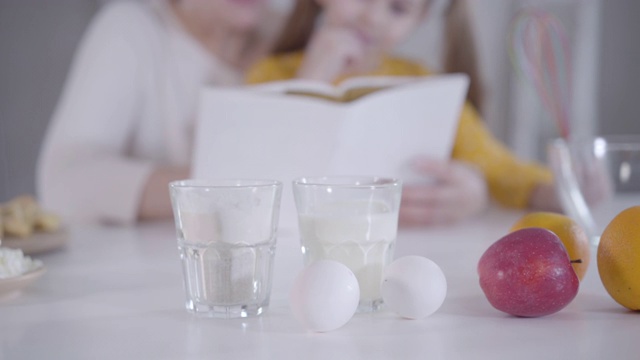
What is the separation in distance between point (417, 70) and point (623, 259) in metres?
1.63

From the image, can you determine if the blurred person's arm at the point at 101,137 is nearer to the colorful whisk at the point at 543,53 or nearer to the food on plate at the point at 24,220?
Answer: the food on plate at the point at 24,220

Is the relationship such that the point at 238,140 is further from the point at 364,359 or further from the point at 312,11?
the point at 312,11

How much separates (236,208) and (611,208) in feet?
1.76

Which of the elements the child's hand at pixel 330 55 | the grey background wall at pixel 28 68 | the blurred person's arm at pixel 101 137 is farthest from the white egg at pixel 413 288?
the grey background wall at pixel 28 68

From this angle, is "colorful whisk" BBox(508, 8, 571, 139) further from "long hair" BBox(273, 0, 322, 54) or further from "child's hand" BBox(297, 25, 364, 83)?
"long hair" BBox(273, 0, 322, 54)

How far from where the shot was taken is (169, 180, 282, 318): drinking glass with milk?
60 cm

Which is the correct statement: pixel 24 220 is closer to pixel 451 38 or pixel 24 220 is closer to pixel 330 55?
pixel 330 55

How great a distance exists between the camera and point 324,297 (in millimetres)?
539

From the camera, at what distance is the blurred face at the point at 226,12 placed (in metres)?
2.00

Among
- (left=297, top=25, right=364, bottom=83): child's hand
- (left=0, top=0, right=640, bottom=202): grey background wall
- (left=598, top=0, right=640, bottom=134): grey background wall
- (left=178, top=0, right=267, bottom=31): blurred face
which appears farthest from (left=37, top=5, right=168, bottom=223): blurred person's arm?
(left=598, top=0, right=640, bottom=134): grey background wall

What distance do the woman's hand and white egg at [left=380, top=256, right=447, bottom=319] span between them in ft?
2.02

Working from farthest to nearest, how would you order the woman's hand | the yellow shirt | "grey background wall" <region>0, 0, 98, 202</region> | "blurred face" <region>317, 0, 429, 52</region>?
1. "grey background wall" <region>0, 0, 98, 202</region>
2. "blurred face" <region>317, 0, 429, 52</region>
3. the yellow shirt
4. the woman's hand

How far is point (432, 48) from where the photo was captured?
3.14m

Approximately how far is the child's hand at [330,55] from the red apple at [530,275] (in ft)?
3.83
